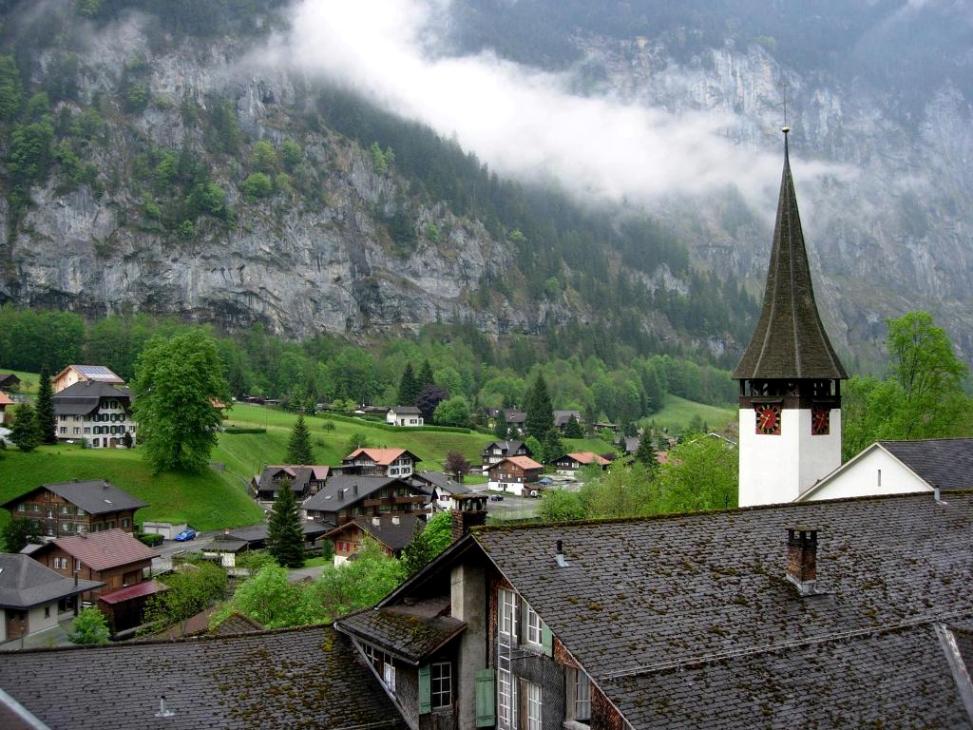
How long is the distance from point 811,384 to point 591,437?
128 m

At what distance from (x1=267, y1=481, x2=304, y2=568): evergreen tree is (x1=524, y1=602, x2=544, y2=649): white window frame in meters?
49.3

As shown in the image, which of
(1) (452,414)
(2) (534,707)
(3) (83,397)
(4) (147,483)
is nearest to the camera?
(2) (534,707)

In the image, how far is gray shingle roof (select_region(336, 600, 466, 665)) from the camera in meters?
16.1

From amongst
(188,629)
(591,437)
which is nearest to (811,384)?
(188,629)

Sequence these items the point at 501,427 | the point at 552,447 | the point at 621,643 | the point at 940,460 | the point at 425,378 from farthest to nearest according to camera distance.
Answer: the point at 425,378, the point at 501,427, the point at 552,447, the point at 940,460, the point at 621,643

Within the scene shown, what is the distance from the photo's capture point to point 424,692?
16.3m

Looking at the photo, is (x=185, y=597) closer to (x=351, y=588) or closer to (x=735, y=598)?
(x=351, y=588)

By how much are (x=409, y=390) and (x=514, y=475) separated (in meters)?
46.9

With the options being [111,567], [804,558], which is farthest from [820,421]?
[111,567]

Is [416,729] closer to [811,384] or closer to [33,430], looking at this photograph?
[811,384]

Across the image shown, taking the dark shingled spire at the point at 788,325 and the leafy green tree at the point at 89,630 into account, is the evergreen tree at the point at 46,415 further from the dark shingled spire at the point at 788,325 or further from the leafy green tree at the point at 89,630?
the dark shingled spire at the point at 788,325

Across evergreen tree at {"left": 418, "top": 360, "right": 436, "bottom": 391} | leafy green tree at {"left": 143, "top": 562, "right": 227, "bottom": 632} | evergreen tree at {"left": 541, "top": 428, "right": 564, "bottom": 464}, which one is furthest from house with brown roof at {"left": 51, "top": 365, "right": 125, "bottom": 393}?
leafy green tree at {"left": 143, "top": 562, "right": 227, "bottom": 632}

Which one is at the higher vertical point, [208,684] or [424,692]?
[208,684]

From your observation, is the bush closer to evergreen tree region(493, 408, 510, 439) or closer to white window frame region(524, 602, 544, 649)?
white window frame region(524, 602, 544, 649)
